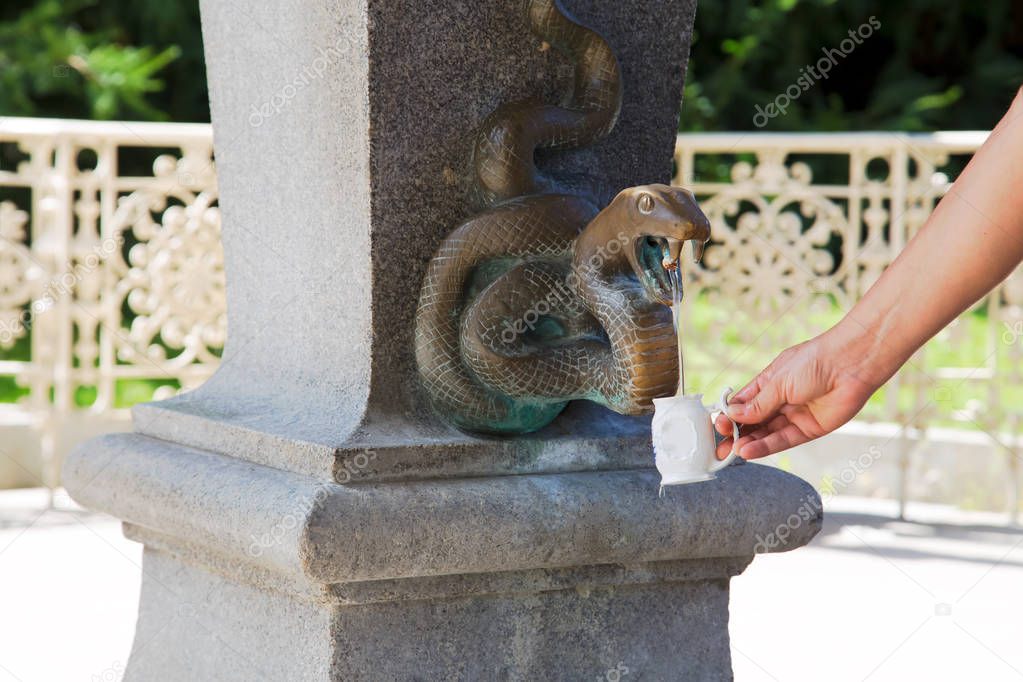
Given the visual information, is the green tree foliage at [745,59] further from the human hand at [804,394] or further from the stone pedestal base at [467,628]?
the human hand at [804,394]

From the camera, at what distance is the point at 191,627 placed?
2.11m

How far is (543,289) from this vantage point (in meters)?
1.85

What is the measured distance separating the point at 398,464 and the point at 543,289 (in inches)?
12.1

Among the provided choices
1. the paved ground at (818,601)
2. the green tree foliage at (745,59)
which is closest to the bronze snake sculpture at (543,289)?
the paved ground at (818,601)

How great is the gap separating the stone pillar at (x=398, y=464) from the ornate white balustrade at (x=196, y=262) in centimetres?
304

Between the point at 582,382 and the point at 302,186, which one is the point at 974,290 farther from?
the point at 302,186

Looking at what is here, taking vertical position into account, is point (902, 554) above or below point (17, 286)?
below

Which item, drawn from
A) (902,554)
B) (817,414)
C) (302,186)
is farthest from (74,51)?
(817,414)

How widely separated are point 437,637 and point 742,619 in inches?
67.1

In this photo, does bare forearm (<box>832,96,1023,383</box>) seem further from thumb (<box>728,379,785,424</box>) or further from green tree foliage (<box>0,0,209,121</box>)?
green tree foliage (<box>0,0,209,121</box>)

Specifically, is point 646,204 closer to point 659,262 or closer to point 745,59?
point 659,262

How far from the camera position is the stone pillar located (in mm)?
1771

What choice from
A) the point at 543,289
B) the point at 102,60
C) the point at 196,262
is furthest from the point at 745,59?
the point at 543,289

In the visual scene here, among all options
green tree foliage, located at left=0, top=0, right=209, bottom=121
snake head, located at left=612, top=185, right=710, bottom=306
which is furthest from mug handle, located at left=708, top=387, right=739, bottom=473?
green tree foliage, located at left=0, top=0, right=209, bottom=121
